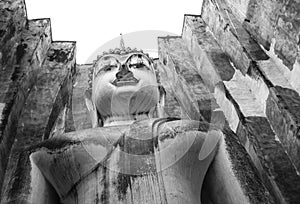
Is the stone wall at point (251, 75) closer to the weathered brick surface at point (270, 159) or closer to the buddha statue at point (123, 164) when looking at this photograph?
the weathered brick surface at point (270, 159)

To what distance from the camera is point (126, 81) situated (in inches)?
174

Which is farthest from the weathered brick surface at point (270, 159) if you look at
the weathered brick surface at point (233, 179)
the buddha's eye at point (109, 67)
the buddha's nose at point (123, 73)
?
the buddha's eye at point (109, 67)

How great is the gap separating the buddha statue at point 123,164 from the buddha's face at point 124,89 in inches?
24.6

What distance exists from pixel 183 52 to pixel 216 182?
11.9 feet

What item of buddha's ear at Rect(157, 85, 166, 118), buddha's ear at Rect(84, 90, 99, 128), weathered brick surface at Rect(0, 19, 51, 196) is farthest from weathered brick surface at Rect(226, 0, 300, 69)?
weathered brick surface at Rect(0, 19, 51, 196)

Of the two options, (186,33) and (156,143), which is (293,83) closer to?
(156,143)

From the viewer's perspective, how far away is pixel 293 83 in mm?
4719

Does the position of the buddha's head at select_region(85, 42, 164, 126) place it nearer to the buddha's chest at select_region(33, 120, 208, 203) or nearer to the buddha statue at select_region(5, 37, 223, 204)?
the buddha statue at select_region(5, 37, 223, 204)

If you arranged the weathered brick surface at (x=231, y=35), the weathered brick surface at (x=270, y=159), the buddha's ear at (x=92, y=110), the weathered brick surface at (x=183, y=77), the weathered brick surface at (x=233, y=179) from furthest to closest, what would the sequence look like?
1. the weathered brick surface at (x=183, y=77)
2. the weathered brick surface at (x=231, y=35)
3. the buddha's ear at (x=92, y=110)
4. the weathered brick surface at (x=270, y=159)
5. the weathered brick surface at (x=233, y=179)

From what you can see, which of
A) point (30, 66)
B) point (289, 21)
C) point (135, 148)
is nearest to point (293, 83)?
point (289, 21)

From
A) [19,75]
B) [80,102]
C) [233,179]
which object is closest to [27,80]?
[19,75]

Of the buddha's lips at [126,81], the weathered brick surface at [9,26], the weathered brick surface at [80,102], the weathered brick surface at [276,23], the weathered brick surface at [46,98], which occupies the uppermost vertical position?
the weathered brick surface at [276,23]

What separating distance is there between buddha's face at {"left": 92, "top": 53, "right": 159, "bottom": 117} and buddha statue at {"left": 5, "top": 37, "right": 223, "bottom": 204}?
0.63 m

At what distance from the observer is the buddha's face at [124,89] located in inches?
172
